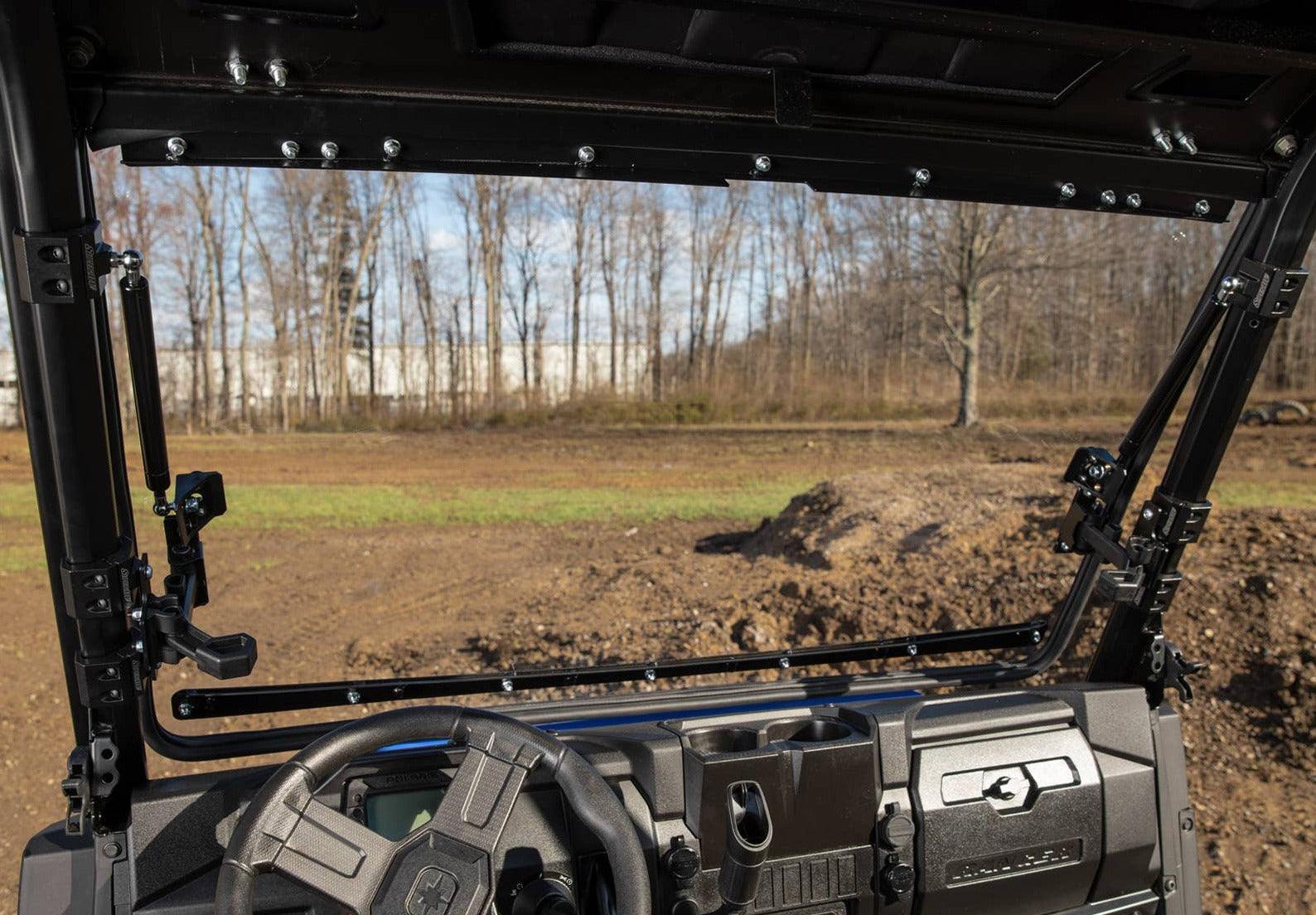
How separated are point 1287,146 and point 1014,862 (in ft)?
5.74

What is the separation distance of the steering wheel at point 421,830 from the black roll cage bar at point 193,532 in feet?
1.50

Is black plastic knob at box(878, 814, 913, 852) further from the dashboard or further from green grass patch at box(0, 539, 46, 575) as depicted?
green grass patch at box(0, 539, 46, 575)

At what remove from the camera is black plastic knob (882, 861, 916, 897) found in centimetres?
196

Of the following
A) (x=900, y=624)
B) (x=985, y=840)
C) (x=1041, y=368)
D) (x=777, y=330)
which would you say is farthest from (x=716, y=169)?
(x=777, y=330)

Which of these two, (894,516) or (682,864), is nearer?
(682,864)

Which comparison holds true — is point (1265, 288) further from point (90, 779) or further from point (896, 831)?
point (90, 779)

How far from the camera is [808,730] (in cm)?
207

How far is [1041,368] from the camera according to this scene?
44.7 ft

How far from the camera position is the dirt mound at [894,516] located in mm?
6773

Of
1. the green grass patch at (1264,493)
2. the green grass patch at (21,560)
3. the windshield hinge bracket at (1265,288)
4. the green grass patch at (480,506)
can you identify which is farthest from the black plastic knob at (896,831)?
the green grass patch at (1264,493)

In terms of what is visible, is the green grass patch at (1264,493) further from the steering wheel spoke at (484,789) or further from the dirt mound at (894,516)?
the steering wheel spoke at (484,789)

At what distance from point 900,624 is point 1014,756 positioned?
3.24m

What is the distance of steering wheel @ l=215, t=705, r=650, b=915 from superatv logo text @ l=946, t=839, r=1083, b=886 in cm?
88

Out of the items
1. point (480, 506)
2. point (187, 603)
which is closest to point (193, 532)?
point (187, 603)
